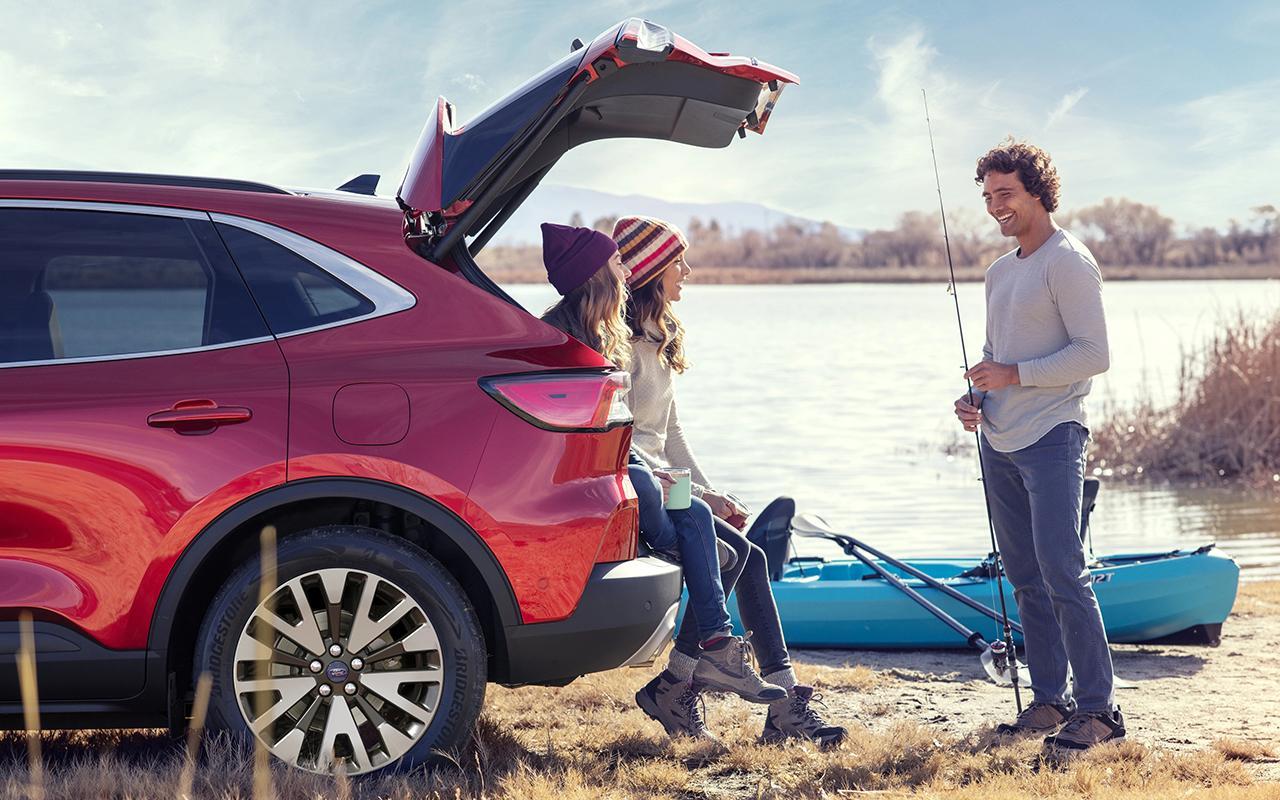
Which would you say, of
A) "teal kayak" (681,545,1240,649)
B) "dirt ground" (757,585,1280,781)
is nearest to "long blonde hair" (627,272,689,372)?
"dirt ground" (757,585,1280,781)

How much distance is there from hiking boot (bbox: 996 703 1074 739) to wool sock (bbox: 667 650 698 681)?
1156mm

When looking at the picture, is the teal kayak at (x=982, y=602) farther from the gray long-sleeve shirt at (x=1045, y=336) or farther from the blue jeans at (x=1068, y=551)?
the gray long-sleeve shirt at (x=1045, y=336)

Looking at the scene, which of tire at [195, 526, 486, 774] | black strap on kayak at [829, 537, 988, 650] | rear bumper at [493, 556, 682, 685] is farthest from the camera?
black strap on kayak at [829, 537, 988, 650]

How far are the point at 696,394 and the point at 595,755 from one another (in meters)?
28.9

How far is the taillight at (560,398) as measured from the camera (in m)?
4.29

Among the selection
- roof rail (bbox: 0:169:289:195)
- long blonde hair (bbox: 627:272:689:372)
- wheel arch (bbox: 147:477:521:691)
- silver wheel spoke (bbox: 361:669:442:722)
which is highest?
roof rail (bbox: 0:169:289:195)

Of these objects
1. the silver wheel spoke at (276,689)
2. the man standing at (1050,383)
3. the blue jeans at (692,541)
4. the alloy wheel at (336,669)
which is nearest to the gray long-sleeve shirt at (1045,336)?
the man standing at (1050,383)

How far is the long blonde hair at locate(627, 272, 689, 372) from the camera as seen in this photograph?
5.59 metres

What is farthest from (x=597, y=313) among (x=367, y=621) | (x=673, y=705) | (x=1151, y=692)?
(x=1151, y=692)

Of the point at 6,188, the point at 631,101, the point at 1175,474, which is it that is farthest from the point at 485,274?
the point at 1175,474

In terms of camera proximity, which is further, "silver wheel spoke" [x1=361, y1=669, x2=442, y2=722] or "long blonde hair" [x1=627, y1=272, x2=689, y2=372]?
"long blonde hair" [x1=627, y1=272, x2=689, y2=372]

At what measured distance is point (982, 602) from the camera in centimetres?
772

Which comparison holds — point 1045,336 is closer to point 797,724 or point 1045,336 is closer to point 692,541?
point 692,541

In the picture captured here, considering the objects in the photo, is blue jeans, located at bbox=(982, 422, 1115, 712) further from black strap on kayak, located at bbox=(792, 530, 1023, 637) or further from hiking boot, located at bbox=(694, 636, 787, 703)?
black strap on kayak, located at bbox=(792, 530, 1023, 637)
